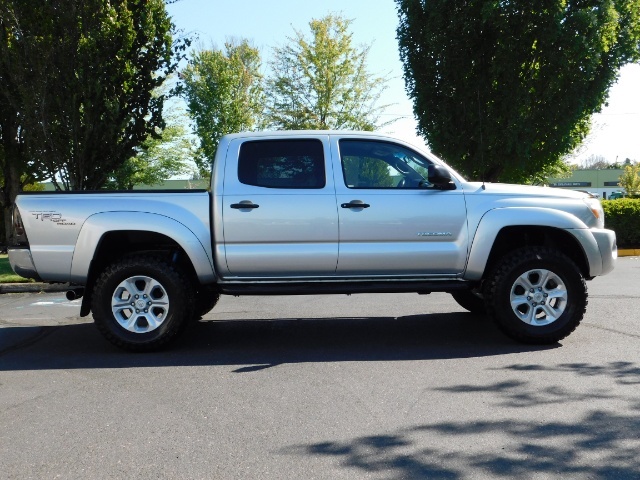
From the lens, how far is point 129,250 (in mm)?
7090

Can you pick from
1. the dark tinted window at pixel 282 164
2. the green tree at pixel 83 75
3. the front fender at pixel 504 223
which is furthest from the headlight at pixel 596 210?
the green tree at pixel 83 75

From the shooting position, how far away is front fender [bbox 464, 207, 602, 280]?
6.68 meters

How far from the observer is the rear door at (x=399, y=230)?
6.64 m

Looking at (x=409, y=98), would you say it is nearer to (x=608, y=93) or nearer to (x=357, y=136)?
(x=608, y=93)

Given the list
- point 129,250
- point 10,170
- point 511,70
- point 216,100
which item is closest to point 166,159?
point 216,100

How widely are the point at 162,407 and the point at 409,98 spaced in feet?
63.1

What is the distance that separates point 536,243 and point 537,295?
69cm

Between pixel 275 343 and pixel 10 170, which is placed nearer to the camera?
pixel 275 343

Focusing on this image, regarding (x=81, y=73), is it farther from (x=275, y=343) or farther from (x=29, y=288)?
(x=275, y=343)

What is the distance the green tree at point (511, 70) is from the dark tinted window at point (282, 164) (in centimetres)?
1387

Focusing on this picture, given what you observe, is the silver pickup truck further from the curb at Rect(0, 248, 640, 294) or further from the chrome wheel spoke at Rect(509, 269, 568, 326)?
the curb at Rect(0, 248, 640, 294)

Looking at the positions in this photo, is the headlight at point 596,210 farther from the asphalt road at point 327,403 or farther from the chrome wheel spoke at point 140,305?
the chrome wheel spoke at point 140,305

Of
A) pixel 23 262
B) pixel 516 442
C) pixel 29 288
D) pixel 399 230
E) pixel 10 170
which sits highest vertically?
pixel 10 170

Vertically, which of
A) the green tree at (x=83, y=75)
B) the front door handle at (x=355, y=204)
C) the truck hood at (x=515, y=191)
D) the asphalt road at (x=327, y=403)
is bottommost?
the asphalt road at (x=327, y=403)
